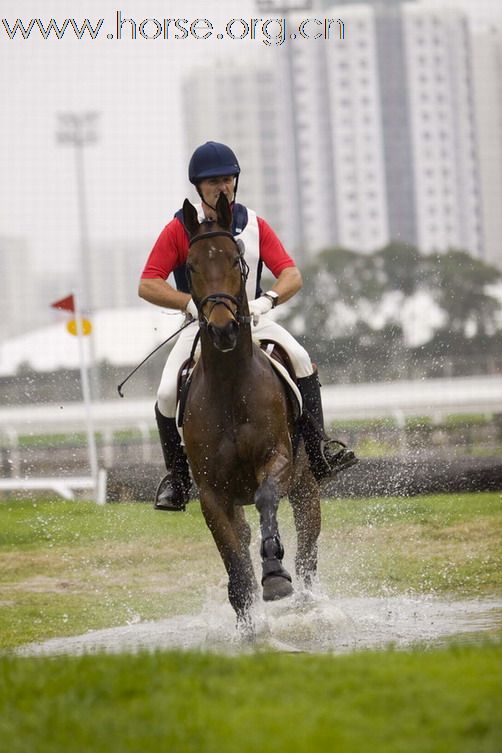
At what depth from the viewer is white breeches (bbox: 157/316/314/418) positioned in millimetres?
8336

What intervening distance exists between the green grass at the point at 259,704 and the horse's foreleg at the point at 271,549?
1347 mm

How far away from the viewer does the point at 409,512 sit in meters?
13.8

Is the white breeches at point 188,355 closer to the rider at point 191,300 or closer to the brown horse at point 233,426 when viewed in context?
the rider at point 191,300

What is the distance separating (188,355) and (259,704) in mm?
3932

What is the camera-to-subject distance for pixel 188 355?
8461mm

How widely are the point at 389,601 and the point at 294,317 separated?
48.1 metres

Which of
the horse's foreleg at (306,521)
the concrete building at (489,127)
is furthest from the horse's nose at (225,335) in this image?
the concrete building at (489,127)

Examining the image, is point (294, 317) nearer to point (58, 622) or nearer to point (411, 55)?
point (58, 622)

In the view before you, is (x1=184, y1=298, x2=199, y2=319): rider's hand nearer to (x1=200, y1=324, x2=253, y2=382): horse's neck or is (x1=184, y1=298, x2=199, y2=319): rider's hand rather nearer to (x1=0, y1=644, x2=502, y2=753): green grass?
(x1=200, y1=324, x2=253, y2=382): horse's neck

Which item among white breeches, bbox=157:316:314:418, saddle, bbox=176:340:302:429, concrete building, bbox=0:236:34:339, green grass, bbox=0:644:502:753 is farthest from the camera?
concrete building, bbox=0:236:34:339

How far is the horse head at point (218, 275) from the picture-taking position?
7.07 metres

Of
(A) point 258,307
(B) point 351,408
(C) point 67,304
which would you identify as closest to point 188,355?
(A) point 258,307

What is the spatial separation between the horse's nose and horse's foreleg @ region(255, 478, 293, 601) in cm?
81

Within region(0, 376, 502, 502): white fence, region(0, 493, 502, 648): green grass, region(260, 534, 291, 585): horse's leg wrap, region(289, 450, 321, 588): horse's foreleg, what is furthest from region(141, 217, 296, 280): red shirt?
region(0, 376, 502, 502): white fence
